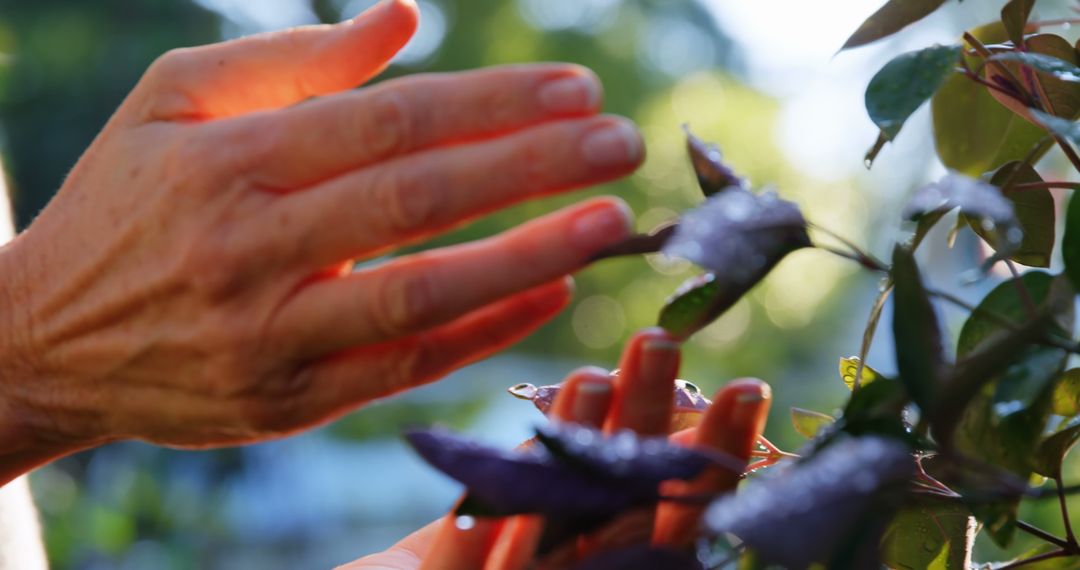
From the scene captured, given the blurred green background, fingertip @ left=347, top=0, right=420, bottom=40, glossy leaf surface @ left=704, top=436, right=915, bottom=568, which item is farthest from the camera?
the blurred green background

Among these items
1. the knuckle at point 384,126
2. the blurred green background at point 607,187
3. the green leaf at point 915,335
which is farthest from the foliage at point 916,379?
the blurred green background at point 607,187

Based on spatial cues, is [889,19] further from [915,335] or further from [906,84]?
[915,335]

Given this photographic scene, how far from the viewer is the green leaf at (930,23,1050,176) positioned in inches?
20.9

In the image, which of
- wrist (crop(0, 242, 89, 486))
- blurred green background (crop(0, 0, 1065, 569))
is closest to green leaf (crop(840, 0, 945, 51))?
wrist (crop(0, 242, 89, 486))

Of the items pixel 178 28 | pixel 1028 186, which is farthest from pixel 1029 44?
pixel 178 28

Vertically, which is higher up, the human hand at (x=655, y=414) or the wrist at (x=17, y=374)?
the human hand at (x=655, y=414)

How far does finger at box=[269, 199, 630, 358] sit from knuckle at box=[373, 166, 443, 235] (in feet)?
0.05

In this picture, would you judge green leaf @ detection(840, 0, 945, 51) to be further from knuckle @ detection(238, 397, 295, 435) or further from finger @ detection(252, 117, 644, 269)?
knuckle @ detection(238, 397, 295, 435)

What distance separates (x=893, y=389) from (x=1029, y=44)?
0.77 ft

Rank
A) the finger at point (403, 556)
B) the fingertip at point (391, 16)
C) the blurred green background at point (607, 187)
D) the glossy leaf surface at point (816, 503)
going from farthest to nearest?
1. the blurred green background at point (607, 187)
2. the finger at point (403, 556)
3. the fingertip at point (391, 16)
4. the glossy leaf surface at point (816, 503)

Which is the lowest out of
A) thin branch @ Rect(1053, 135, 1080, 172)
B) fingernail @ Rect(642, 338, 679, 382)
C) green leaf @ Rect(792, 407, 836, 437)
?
green leaf @ Rect(792, 407, 836, 437)

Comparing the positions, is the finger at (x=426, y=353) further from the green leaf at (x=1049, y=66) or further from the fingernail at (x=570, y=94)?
the green leaf at (x=1049, y=66)

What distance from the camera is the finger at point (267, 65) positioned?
18.3 inches

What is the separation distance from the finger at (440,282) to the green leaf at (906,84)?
4.1 inches
